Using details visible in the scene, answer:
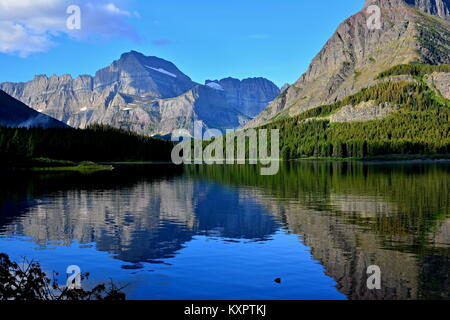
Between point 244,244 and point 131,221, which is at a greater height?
point 131,221

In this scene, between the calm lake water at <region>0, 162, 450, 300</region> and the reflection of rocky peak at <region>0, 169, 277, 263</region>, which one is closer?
the calm lake water at <region>0, 162, 450, 300</region>

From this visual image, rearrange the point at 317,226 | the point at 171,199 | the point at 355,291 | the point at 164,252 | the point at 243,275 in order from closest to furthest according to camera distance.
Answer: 1. the point at 355,291
2. the point at 243,275
3. the point at 164,252
4. the point at 317,226
5. the point at 171,199

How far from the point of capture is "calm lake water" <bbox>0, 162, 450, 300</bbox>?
93.9 ft

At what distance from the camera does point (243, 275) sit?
31.5 m

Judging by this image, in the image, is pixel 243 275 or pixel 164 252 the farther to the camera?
pixel 164 252

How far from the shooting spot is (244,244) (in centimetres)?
4291

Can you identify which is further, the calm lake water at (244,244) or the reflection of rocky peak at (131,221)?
the reflection of rocky peak at (131,221)

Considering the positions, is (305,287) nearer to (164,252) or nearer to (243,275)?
(243,275)

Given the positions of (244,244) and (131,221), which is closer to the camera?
(244,244)

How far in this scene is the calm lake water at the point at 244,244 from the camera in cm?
2861

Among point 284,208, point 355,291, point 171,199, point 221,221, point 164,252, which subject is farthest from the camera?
point 171,199
